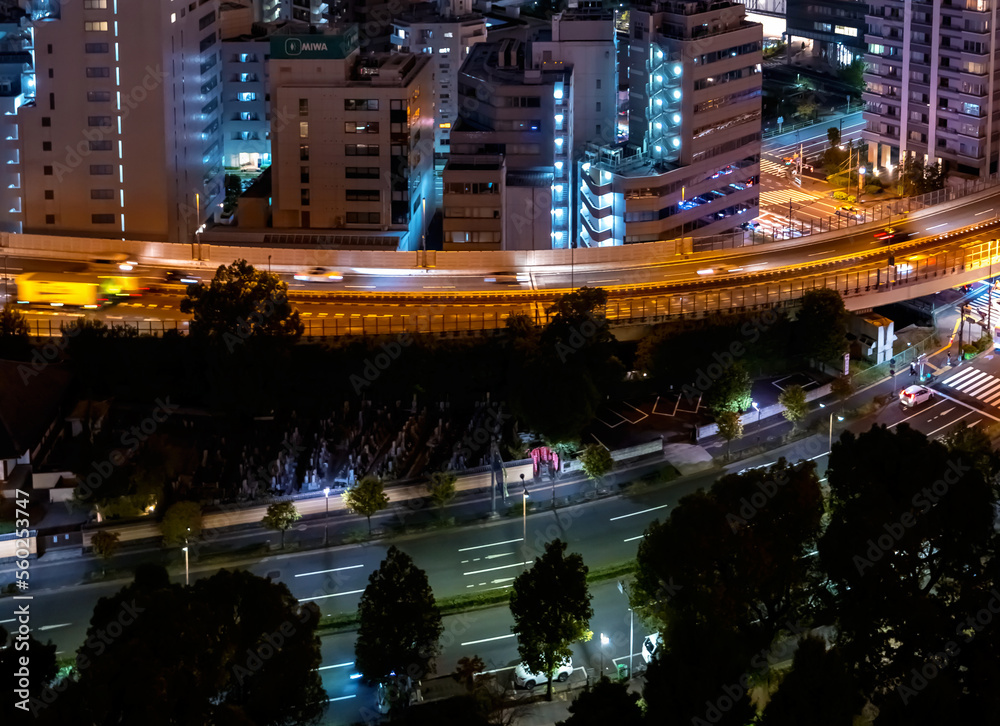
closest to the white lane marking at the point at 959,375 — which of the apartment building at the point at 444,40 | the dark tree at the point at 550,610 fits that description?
the dark tree at the point at 550,610

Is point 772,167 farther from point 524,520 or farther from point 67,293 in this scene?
point 524,520

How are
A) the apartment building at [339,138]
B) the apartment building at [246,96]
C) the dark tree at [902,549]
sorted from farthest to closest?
1. the apartment building at [246,96]
2. the apartment building at [339,138]
3. the dark tree at [902,549]

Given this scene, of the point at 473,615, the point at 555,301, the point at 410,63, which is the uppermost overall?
the point at 410,63

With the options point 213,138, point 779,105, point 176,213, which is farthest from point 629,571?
point 779,105

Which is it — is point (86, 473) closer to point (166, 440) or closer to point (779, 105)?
point (166, 440)

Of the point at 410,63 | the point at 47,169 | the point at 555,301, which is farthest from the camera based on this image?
the point at 410,63

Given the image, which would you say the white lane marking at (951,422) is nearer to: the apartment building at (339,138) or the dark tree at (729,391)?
the dark tree at (729,391)

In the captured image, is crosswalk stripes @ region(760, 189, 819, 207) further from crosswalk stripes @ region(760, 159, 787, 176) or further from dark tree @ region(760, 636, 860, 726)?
dark tree @ region(760, 636, 860, 726)
